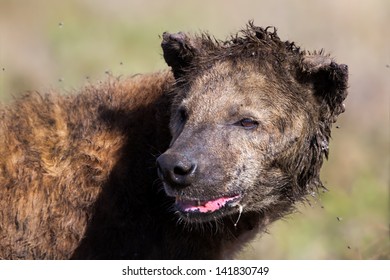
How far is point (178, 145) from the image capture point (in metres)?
8.70

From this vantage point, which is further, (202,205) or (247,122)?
(247,122)

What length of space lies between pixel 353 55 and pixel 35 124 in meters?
11.0

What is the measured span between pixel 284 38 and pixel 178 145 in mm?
11031

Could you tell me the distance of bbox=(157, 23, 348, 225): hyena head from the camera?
345 inches

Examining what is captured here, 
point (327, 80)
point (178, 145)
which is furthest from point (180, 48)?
point (327, 80)

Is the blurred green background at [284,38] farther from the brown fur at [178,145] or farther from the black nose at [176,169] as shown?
the black nose at [176,169]

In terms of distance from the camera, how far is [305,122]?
30.2 feet

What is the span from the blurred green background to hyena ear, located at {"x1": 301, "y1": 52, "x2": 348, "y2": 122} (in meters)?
4.05

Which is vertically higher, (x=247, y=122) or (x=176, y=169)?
(x=247, y=122)

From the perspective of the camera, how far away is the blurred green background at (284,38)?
1453 cm

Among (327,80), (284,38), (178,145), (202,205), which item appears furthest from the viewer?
(284,38)

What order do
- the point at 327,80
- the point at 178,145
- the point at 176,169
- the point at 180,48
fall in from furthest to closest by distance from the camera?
the point at 180,48 → the point at 327,80 → the point at 178,145 → the point at 176,169

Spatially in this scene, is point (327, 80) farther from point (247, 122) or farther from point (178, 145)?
point (178, 145)
